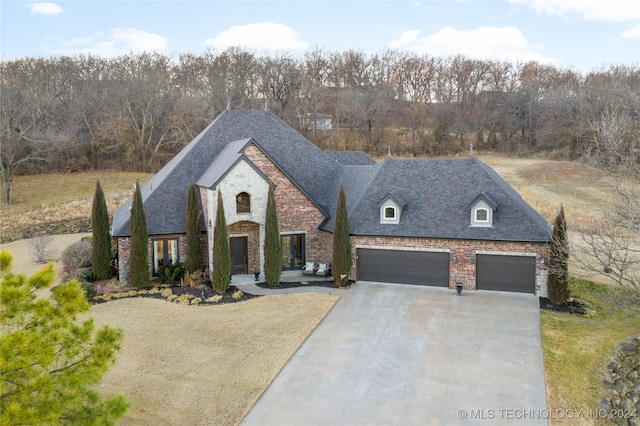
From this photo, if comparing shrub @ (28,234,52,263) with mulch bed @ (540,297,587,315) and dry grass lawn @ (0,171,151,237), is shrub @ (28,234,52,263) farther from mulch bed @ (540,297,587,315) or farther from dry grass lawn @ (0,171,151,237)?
mulch bed @ (540,297,587,315)

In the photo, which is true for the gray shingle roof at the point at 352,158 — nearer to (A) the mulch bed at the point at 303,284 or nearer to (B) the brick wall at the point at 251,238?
(B) the brick wall at the point at 251,238

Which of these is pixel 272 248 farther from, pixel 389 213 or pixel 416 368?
pixel 416 368

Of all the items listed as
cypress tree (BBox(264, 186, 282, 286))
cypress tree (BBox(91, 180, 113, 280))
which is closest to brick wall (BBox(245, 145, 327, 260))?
cypress tree (BBox(264, 186, 282, 286))

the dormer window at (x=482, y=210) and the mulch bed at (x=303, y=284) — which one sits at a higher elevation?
the dormer window at (x=482, y=210)

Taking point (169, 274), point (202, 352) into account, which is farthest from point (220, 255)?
point (202, 352)

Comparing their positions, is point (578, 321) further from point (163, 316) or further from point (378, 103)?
point (378, 103)

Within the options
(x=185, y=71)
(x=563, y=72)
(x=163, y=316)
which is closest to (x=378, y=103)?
(x=185, y=71)

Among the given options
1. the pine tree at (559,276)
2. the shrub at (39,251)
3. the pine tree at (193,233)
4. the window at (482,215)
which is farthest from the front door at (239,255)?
the pine tree at (559,276)
